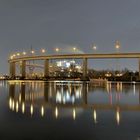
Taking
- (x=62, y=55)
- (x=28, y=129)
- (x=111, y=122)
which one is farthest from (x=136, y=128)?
(x=62, y=55)

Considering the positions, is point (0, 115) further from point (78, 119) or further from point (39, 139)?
point (39, 139)

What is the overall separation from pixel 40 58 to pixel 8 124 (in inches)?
3975

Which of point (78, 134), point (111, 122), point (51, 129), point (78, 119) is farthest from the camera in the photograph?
point (78, 119)

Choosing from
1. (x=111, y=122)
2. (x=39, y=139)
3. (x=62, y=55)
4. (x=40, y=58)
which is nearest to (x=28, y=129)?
(x=39, y=139)

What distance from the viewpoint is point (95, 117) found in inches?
533

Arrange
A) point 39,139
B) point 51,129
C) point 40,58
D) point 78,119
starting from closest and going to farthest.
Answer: point 39,139 < point 51,129 < point 78,119 < point 40,58

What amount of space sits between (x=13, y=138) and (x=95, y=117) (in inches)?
208

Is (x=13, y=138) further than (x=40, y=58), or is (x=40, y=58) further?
(x=40, y=58)

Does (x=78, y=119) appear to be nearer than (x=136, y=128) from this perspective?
No

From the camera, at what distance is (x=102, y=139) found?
29.3ft

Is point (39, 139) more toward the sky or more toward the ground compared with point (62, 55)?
more toward the ground

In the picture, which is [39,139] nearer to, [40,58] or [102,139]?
[102,139]

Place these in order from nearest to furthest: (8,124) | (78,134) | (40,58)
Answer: (78,134) → (8,124) → (40,58)

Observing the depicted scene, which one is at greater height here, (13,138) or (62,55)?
(62,55)
